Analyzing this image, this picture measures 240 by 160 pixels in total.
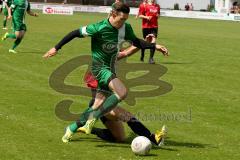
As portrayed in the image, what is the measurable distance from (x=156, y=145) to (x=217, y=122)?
2288mm

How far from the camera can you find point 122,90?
8992mm

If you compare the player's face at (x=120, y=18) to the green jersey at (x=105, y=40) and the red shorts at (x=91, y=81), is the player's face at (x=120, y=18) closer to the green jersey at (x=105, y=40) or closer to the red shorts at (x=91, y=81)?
the green jersey at (x=105, y=40)

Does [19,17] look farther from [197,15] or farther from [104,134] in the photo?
[197,15]

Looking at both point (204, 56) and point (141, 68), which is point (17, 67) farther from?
point (204, 56)

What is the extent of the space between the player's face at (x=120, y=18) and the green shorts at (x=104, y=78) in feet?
2.39

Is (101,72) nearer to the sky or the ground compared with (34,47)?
nearer to the sky

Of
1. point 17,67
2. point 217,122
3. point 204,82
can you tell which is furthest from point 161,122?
point 17,67

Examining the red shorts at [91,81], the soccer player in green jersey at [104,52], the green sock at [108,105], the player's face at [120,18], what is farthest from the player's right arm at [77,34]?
the green sock at [108,105]

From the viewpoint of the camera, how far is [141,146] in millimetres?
8633

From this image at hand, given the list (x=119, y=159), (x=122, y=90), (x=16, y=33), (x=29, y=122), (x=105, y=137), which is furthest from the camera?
(x=16, y=33)

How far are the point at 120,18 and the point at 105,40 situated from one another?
1.44 ft

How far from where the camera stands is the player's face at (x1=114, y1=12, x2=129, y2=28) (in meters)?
9.05

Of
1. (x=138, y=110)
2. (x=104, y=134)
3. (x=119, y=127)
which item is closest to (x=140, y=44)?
(x=119, y=127)

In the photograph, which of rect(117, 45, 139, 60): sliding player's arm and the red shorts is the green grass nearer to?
the red shorts
